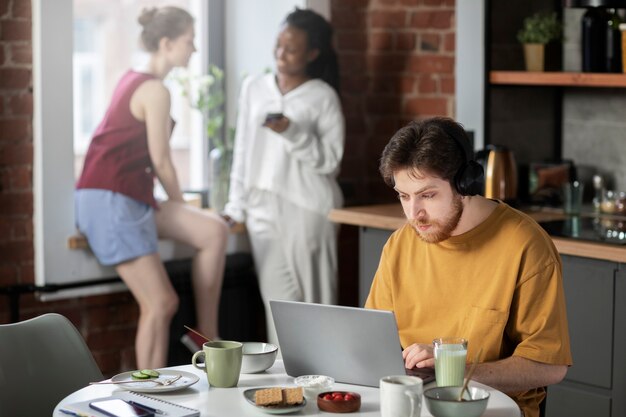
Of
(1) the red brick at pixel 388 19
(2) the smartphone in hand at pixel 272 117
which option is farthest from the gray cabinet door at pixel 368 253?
(1) the red brick at pixel 388 19

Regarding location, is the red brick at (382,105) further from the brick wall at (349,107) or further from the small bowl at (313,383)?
the small bowl at (313,383)

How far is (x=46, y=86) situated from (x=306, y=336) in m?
2.06

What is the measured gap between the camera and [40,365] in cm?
255

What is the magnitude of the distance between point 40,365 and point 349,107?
2.47 meters

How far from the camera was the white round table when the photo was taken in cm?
203

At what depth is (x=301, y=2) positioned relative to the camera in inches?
177

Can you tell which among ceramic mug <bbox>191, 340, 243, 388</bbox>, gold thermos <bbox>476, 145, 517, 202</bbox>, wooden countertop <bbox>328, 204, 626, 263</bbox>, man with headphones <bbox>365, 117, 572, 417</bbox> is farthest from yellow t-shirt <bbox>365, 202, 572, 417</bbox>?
gold thermos <bbox>476, 145, 517, 202</bbox>

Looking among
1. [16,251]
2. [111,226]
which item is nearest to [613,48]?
[111,226]

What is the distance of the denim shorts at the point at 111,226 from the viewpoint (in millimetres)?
4016

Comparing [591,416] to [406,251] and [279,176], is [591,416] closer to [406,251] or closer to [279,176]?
[406,251]

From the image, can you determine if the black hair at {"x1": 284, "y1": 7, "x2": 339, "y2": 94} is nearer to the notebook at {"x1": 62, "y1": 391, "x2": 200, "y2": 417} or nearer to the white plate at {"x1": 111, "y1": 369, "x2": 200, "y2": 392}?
the white plate at {"x1": 111, "y1": 369, "x2": 200, "y2": 392}

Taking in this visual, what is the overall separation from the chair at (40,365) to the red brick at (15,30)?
1.55m

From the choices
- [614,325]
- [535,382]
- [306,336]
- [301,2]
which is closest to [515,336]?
[535,382]

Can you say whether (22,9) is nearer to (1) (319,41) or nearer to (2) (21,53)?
(2) (21,53)
